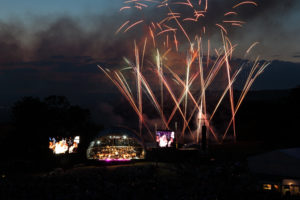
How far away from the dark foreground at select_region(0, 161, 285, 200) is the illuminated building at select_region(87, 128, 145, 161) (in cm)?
453

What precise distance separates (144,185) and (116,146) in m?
10.8

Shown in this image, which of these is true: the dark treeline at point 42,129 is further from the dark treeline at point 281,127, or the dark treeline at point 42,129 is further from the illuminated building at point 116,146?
the illuminated building at point 116,146

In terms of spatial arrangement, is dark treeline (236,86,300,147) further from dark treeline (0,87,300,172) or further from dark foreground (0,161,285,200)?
dark foreground (0,161,285,200)

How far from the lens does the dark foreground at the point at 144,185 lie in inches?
603

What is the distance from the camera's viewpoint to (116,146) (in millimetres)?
27969

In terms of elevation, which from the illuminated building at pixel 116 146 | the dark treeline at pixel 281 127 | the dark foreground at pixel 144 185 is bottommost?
the dark foreground at pixel 144 185

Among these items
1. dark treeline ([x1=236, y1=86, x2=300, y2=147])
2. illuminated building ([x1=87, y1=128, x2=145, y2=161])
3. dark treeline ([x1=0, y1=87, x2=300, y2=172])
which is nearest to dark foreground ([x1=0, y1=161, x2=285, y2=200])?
illuminated building ([x1=87, y1=128, x2=145, y2=161])

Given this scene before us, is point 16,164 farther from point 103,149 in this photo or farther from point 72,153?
point 103,149

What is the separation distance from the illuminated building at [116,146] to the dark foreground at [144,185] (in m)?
4.53

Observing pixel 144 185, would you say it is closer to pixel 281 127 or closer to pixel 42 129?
pixel 42 129

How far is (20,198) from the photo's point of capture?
50.0 ft

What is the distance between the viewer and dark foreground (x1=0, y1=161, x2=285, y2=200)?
15305 millimetres

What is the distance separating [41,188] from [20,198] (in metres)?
1.57

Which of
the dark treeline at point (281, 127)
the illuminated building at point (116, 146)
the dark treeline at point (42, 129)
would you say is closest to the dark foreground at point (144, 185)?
the illuminated building at point (116, 146)
